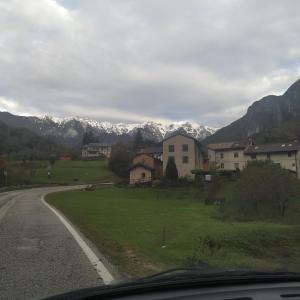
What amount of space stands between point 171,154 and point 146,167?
18.4 ft

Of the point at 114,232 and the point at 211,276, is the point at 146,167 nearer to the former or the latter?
the point at 114,232

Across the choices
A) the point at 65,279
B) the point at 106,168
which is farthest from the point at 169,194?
the point at 106,168

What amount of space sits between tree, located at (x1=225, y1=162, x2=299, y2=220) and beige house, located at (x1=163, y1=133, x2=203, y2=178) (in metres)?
51.1

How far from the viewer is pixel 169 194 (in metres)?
64.5

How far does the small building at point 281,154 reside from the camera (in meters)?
94.4

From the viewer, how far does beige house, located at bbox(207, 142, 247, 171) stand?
107356mm

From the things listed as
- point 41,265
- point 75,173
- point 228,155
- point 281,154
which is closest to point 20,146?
point 75,173

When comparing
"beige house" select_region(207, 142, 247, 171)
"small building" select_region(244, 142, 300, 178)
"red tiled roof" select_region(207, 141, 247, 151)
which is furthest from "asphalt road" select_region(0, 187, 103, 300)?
"red tiled roof" select_region(207, 141, 247, 151)

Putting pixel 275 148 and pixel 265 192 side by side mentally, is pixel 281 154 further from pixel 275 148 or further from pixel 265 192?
pixel 265 192

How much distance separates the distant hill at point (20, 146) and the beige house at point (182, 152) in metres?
69.0

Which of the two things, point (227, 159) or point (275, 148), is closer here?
point (275, 148)

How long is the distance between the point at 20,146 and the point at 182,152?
97.3 meters

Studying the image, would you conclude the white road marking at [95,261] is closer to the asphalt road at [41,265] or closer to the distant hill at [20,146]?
the asphalt road at [41,265]

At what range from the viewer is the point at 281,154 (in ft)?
320
